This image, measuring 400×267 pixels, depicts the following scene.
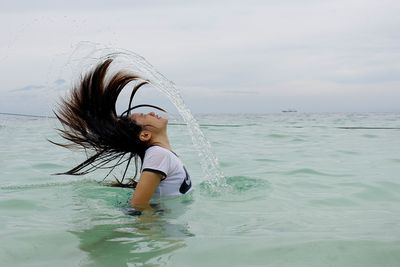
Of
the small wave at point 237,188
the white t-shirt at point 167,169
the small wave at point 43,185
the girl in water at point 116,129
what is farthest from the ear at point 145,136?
the small wave at point 43,185

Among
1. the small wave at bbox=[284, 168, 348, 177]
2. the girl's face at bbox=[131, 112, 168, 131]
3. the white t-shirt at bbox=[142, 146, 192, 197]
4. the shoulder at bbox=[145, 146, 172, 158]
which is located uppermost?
the girl's face at bbox=[131, 112, 168, 131]

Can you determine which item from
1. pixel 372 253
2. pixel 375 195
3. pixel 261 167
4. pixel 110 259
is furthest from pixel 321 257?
pixel 261 167

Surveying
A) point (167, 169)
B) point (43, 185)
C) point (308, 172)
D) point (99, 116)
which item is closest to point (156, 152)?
point (167, 169)

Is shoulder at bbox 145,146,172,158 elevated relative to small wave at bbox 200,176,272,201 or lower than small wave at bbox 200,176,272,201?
elevated

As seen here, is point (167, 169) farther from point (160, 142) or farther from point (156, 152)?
point (160, 142)

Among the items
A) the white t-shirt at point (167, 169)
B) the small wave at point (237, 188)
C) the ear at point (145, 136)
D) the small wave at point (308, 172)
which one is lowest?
the small wave at point (308, 172)

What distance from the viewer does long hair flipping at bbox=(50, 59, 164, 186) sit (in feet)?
15.0

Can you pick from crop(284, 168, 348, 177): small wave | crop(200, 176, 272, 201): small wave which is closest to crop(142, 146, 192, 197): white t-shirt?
crop(200, 176, 272, 201): small wave

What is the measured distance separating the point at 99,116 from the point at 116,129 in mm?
229

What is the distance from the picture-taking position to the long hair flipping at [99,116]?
4.58 m

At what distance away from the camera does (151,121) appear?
4.52 m

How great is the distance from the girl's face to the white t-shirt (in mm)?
255

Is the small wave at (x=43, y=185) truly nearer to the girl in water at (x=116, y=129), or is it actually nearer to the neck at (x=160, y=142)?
the girl in water at (x=116, y=129)

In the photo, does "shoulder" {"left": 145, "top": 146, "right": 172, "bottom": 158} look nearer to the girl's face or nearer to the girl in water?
the girl in water
